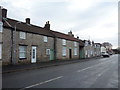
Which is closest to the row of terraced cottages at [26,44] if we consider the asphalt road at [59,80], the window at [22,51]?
the window at [22,51]

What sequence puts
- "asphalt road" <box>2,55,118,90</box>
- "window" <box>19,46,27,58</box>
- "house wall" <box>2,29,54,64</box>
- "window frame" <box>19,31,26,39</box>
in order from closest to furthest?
1. "asphalt road" <box>2,55,118,90</box>
2. "house wall" <box>2,29,54,64</box>
3. "window" <box>19,46,27,58</box>
4. "window frame" <box>19,31,26,39</box>

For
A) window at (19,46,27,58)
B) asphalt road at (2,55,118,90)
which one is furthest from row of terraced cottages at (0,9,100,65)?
asphalt road at (2,55,118,90)

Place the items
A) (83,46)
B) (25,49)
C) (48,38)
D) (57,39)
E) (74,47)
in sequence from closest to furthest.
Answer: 1. (25,49)
2. (48,38)
3. (57,39)
4. (74,47)
5. (83,46)

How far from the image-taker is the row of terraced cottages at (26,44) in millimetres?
21844

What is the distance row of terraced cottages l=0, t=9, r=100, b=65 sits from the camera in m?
21.8

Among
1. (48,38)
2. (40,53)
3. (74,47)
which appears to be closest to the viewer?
(40,53)

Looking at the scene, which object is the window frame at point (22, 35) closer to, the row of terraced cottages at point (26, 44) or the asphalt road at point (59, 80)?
the row of terraced cottages at point (26, 44)

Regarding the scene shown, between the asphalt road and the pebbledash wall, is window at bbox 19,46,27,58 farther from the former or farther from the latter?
the asphalt road

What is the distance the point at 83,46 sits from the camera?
52312mm

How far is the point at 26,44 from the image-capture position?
25609 mm

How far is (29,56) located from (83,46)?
28878mm

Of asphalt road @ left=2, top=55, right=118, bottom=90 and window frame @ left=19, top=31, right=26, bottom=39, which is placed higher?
window frame @ left=19, top=31, right=26, bottom=39

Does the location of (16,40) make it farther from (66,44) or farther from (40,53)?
(66,44)

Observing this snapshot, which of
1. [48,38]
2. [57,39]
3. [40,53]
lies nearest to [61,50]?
[57,39]
